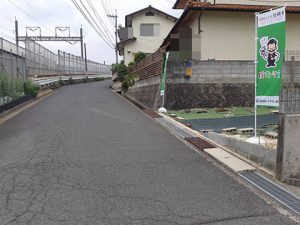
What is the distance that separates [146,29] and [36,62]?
41.6 feet

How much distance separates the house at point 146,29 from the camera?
37.2 m

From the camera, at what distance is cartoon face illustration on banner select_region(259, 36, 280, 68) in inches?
253

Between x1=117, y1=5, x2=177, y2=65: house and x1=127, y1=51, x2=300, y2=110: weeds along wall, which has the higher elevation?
x1=117, y1=5, x2=177, y2=65: house

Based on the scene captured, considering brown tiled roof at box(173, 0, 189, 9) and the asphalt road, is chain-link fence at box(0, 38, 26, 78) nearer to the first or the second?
the asphalt road

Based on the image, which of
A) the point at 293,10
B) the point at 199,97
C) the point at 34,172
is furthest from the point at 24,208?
the point at 293,10

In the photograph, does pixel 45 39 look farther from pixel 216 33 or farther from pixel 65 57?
pixel 216 33

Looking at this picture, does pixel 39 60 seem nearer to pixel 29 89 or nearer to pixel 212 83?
pixel 29 89

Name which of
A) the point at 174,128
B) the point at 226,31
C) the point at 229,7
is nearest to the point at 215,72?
the point at 226,31

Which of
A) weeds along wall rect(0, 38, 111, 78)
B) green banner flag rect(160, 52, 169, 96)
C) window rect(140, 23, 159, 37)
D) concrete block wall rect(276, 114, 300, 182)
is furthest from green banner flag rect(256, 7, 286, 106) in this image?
window rect(140, 23, 159, 37)

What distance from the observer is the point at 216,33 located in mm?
17328

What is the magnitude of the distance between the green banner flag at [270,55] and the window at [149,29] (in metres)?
31.4

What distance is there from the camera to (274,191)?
5055mm

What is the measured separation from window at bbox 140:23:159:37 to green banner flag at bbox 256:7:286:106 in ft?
103

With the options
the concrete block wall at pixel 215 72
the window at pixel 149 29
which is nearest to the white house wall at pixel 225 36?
the concrete block wall at pixel 215 72
